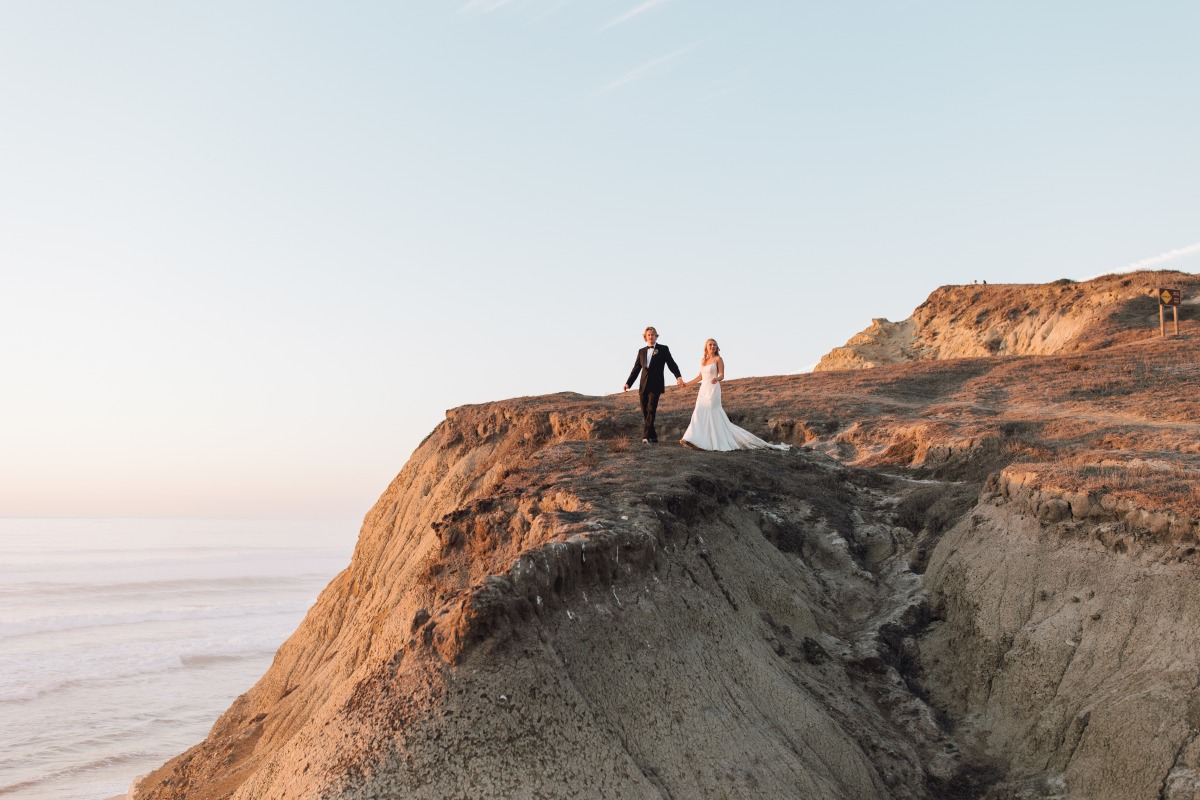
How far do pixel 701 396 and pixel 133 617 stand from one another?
37461 millimetres

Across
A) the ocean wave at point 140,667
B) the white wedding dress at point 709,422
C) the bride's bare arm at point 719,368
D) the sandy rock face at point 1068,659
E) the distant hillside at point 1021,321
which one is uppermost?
the distant hillside at point 1021,321

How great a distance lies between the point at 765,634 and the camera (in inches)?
461

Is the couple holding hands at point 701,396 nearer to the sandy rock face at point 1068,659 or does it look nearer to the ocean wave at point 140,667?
the sandy rock face at point 1068,659

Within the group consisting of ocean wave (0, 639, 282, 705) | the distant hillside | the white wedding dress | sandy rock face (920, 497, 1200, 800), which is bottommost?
ocean wave (0, 639, 282, 705)

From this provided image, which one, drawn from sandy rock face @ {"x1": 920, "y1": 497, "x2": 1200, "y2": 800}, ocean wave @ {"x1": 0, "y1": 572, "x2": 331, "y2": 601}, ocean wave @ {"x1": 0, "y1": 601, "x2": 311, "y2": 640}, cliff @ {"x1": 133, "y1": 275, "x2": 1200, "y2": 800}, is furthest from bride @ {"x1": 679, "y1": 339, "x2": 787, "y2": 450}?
ocean wave @ {"x1": 0, "y1": 572, "x2": 331, "y2": 601}

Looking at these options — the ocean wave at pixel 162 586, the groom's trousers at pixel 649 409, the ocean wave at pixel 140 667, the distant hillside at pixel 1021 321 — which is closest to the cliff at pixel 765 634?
the groom's trousers at pixel 649 409

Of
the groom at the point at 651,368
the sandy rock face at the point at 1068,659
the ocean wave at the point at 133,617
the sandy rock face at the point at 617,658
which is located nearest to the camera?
the sandy rock face at the point at 617,658

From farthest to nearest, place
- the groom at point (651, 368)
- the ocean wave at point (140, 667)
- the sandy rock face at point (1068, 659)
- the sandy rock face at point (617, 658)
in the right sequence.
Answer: the ocean wave at point (140, 667) → the groom at point (651, 368) → the sandy rock face at point (1068, 659) → the sandy rock face at point (617, 658)

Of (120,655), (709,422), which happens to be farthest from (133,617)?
(709,422)

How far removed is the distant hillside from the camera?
32781mm

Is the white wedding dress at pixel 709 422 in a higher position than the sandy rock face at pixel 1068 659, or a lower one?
higher

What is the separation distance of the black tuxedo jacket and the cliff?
3.74 ft

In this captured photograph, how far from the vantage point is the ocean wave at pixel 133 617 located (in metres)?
41.3

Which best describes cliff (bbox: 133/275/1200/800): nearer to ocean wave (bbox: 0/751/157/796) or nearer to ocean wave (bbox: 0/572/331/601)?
ocean wave (bbox: 0/751/157/796)
